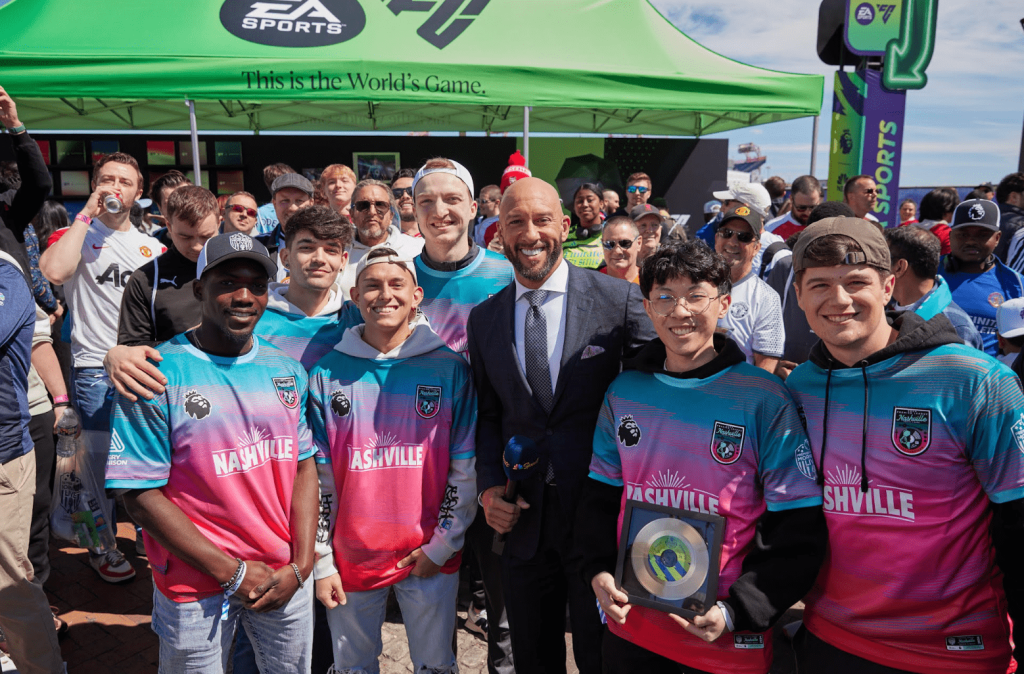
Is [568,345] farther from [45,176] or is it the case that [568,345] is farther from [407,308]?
[45,176]

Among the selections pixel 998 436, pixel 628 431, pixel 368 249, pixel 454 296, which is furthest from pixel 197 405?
pixel 998 436

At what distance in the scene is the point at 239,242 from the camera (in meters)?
2.36

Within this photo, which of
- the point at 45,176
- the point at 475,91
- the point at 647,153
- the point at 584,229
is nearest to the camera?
the point at 45,176

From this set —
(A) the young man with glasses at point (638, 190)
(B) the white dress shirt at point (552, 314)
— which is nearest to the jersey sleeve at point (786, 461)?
(B) the white dress shirt at point (552, 314)

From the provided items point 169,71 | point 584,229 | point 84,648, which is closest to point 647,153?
point 584,229

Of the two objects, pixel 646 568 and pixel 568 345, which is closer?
pixel 646 568

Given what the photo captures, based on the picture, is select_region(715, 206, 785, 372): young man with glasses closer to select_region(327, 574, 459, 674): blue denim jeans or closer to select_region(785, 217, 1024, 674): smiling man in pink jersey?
select_region(785, 217, 1024, 674): smiling man in pink jersey

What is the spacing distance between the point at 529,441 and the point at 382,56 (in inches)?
256

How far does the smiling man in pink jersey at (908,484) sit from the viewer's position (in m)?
1.78

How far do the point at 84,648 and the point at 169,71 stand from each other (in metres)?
5.44

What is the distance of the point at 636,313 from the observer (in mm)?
2602

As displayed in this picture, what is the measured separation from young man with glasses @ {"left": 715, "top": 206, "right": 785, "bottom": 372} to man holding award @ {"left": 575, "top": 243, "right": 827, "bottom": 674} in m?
1.22

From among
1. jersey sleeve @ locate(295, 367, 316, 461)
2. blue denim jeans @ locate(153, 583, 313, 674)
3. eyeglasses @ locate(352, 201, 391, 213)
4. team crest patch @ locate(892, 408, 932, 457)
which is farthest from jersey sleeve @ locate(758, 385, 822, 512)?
eyeglasses @ locate(352, 201, 391, 213)

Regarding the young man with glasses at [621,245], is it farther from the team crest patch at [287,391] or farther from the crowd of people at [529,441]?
the team crest patch at [287,391]
